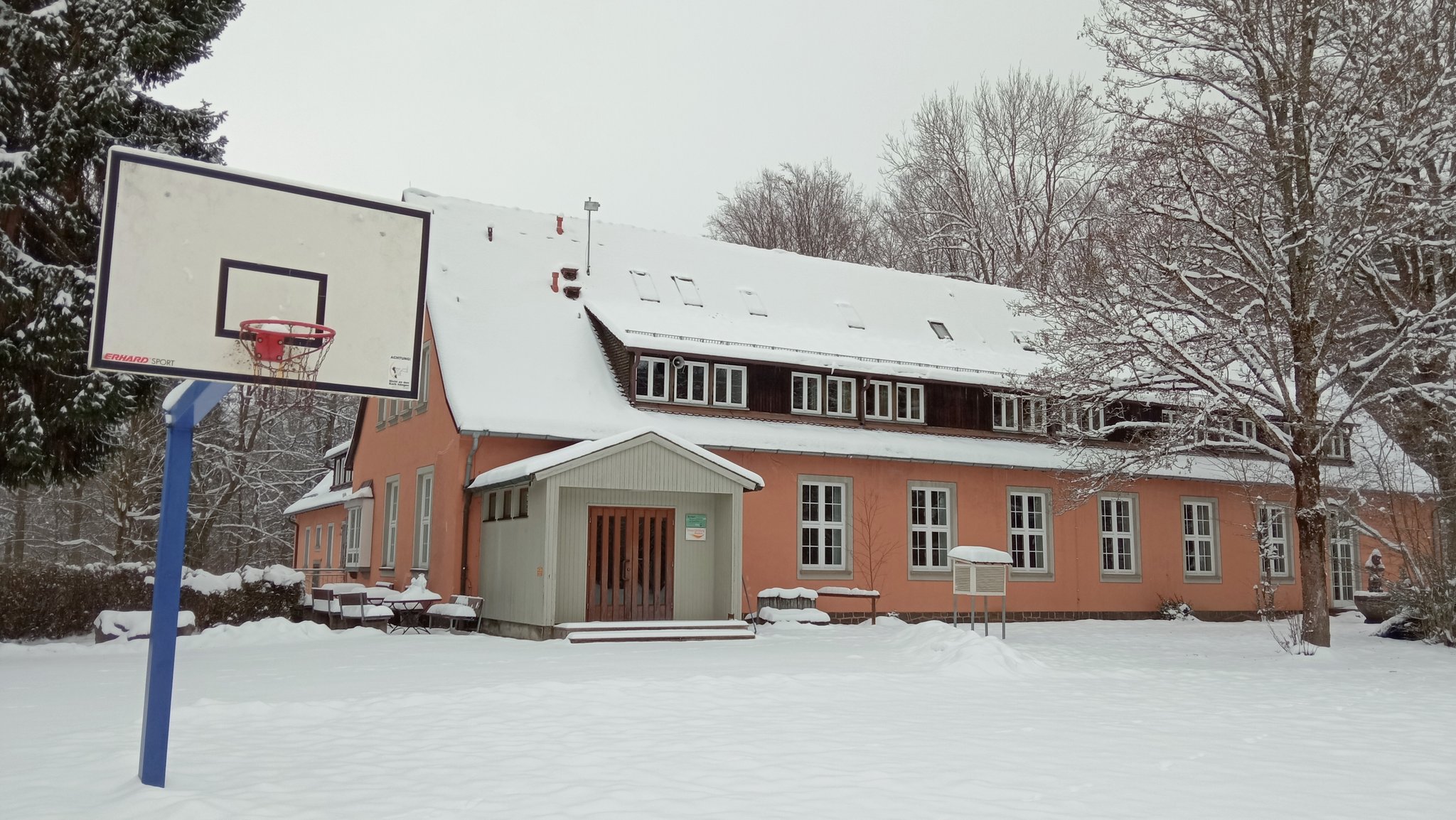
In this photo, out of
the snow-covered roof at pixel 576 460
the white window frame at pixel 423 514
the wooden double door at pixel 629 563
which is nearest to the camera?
the snow-covered roof at pixel 576 460

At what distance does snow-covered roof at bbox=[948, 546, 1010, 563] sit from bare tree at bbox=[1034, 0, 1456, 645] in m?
2.57

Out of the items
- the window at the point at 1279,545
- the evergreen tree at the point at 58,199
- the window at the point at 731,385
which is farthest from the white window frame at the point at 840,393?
the evergreen tree at the point at 58,199

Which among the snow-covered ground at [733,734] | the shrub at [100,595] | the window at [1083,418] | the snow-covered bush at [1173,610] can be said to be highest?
the window at [1083,418]

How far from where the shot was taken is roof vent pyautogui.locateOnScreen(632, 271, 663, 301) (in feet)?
74.9

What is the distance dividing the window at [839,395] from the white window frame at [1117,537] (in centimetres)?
600

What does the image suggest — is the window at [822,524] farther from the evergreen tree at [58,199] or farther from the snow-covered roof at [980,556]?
the evergreen tree at [58,199]

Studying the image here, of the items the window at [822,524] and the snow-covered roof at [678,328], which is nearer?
the snow-covered roof at [678,328]

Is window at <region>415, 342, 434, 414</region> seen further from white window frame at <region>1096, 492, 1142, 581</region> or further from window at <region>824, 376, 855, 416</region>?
white window frame at <region>1096, 492, 1142, 581</region>

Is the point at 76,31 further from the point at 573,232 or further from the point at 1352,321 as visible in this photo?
the point at 1352,321

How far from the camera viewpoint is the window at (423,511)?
19.9 m

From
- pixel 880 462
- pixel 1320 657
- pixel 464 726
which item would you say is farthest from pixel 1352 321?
pixel 464 726

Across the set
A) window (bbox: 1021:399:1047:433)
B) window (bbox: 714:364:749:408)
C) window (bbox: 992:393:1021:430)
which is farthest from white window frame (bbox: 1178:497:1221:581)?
window (bbox: 714:364:749:408)

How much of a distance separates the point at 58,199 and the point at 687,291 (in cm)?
1220

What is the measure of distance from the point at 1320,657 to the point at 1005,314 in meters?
14.3
